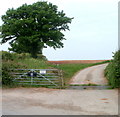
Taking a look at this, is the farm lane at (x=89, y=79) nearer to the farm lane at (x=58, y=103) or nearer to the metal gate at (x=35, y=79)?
the metal gate at (x=35, y=79)

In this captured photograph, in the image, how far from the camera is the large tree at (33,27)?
3578 centimetres

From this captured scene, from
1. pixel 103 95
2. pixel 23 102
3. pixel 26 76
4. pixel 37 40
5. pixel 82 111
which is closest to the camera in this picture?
pixel 82 111

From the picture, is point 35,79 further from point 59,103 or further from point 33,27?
point 33,27

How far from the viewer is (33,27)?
36875mm

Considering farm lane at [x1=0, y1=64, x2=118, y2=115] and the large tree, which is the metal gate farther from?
the large tree

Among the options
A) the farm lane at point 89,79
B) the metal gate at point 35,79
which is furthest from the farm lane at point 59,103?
the farm lane at point 89,79

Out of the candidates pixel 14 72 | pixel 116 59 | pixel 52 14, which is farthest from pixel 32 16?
pixel 116 59

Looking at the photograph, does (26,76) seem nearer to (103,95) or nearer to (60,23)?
(103,95)

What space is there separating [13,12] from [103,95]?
29.9 meters

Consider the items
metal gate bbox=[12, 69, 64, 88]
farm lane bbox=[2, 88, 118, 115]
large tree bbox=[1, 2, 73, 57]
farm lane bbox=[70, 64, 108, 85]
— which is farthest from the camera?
large tree bbox=[1, 2, 73, 57]

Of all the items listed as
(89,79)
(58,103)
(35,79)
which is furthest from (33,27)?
(58,103)

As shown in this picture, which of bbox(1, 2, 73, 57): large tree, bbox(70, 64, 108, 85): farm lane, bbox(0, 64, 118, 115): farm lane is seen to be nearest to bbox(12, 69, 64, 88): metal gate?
bbox(0, 64, 118, 115): farm lane

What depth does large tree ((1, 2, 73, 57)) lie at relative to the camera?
35781mm

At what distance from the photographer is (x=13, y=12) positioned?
1492 inches
